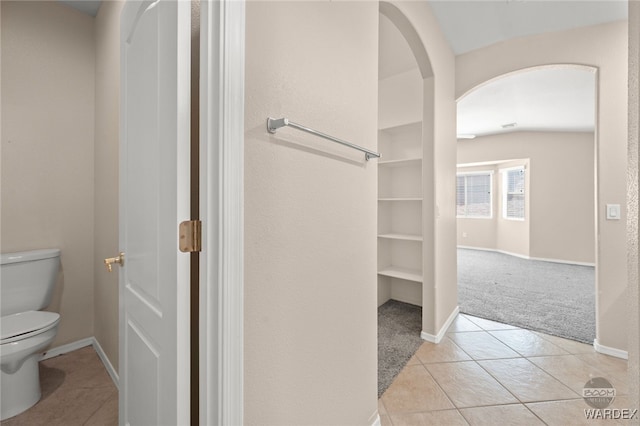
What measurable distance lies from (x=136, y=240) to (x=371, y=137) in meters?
1.14

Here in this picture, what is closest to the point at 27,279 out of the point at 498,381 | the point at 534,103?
the point at 498,381

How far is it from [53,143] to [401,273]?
3.24m

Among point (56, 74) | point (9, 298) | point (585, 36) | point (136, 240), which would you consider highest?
point (585, 36)

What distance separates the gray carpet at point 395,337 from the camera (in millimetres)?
1984

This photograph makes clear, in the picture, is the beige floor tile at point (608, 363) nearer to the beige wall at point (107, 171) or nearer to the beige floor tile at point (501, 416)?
the beige floor tile at point (501, 416)

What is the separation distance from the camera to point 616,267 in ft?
7.22

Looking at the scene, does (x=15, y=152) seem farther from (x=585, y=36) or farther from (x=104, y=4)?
(x=585, y=36)

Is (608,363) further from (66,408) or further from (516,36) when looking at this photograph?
(66,408)

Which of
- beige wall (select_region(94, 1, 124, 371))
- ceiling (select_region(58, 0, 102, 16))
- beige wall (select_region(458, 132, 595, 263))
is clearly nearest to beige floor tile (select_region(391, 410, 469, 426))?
beige wall (select_region(94, 1, 124, 371))

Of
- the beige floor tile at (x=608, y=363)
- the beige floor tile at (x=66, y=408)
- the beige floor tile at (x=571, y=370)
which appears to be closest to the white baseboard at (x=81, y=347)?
the beige floor tile at (x=66, y=408)

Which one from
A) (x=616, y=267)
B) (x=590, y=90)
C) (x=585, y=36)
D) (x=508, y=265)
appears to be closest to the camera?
(x=616, y=267)

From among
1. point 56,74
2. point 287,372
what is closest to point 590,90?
point 287,372

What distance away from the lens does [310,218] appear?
1015 mm

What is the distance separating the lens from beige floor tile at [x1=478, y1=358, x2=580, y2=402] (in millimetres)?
1717
